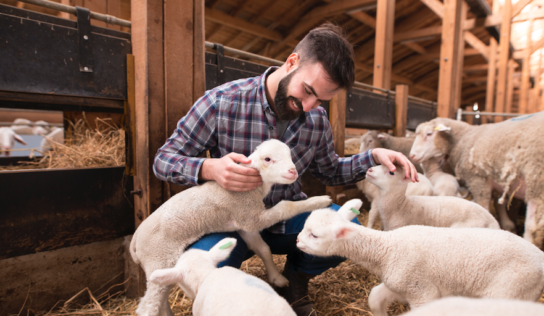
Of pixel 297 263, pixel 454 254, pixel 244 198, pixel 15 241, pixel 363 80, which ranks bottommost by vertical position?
pixel 297 263

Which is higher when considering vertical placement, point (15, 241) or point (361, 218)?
point (15, 241)

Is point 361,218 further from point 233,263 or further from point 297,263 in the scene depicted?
point 233,263

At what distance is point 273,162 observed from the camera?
5.02 ft

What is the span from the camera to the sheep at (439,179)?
309cm

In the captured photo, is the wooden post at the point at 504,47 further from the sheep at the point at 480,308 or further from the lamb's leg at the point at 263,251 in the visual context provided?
the sheep at the point at 480,308

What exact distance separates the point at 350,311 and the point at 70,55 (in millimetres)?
2243

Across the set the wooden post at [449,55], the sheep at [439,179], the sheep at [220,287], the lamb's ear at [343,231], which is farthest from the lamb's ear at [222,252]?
the wooden post at [449,55]

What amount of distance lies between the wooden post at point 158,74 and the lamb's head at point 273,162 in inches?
29.8

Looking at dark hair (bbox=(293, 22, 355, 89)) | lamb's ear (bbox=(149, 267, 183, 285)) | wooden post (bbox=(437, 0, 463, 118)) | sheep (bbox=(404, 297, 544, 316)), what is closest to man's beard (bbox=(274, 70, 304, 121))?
dark hair (bbox=(293, 22, 355, 89))

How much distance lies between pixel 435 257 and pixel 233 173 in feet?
3.34

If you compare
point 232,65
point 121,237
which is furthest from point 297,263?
point 232,65

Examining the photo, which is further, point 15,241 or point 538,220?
point 538,220

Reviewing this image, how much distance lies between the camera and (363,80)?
14516 mm

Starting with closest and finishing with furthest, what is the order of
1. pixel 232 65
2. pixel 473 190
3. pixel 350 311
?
pixel 350 311, pixel 232 65, pixel 473 190
